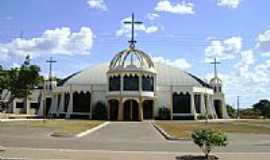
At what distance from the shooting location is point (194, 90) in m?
80.3

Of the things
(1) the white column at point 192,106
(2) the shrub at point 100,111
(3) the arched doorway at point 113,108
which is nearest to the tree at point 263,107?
(1) the white column at point 192,106

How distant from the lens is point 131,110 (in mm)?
76250

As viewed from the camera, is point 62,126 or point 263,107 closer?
point 62,126

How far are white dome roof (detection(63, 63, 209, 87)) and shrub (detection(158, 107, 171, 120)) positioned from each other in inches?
299

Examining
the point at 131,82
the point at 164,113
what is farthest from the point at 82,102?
the point at 164,113

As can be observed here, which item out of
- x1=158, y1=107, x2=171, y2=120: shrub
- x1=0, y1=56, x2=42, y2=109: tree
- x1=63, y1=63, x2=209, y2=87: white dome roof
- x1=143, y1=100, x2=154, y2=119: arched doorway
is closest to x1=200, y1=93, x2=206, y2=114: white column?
x1=63, y1=63, x2=209, y2=87: white dome roof

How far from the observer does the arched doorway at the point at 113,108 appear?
7781cm

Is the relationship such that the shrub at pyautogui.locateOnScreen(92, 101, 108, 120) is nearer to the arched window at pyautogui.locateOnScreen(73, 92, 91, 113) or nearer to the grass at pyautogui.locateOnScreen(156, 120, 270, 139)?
the arched window at pyautogui.locateOnScreen(73, 92, 91, 113)

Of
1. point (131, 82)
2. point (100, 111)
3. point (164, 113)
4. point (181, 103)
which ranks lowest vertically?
point (164, 113)

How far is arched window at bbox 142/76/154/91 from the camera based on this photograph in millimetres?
76188

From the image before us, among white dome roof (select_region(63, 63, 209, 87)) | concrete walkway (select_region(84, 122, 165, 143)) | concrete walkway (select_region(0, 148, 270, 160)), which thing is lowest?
concrete walkway (select_region(0, 148, 270, 160))

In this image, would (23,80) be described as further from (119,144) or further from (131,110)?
(131,110)

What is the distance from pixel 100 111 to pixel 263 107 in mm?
68698

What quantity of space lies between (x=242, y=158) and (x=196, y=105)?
62670mm
